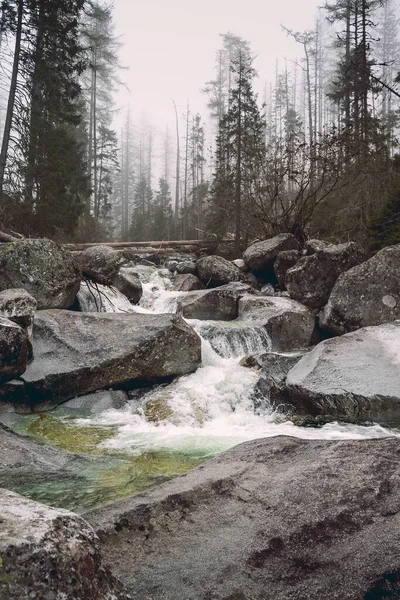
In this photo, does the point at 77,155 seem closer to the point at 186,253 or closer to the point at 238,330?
the point at 186,253

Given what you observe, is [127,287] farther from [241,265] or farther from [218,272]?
[241,265]

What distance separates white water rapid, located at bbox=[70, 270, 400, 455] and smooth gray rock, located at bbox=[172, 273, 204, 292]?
5.24m

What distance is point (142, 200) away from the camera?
1553 inches

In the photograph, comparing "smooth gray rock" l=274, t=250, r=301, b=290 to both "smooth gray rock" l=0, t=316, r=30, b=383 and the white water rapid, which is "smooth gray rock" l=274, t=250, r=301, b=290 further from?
"smooth gray rock" l=0, t=316, r=30, b=383

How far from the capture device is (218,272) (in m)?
13.2

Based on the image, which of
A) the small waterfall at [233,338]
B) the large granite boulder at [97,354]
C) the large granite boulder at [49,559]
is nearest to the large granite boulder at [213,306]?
the small waterfall at [233,338]

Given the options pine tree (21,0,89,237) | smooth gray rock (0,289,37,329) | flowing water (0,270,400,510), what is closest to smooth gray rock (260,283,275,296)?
flowing water (0,270,400,510)

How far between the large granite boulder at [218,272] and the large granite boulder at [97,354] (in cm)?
609

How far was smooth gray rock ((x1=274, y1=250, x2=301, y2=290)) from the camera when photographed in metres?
11.8

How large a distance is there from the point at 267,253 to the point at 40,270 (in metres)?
7.47

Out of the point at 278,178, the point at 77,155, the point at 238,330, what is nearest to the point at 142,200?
the point at 77,155

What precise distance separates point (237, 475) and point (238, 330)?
613cm

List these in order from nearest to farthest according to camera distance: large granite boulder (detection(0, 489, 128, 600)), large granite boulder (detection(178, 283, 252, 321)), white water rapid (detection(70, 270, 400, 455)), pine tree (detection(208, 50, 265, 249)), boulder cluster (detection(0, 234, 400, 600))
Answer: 1. large granite boulder (detection(0, 489, 128, 600))
2. boulder cluster (detection(0, 234, 400, 600))
3. white water rapid (detection(70, 270, 400, 455))
4. large granite boulder (detection(178, 283, 252, 321))
5. pine tree (detection(208, 50, 265, 249))

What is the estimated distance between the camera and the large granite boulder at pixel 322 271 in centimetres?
1004
